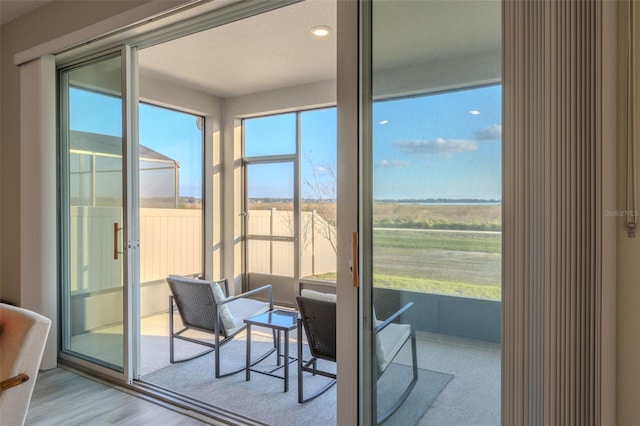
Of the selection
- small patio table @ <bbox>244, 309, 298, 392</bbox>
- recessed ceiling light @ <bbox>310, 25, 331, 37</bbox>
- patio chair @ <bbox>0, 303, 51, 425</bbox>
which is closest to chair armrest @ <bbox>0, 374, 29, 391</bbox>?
patio chair @ <bbox>0, 303, 51, 425</bbox>

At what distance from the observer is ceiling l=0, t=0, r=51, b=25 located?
2873mm

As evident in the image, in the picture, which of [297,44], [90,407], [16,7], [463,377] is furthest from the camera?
[297,44]

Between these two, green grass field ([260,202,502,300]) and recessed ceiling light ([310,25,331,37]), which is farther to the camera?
recessed ceiling light ([310,25,331,37])

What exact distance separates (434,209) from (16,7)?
11.1 ft

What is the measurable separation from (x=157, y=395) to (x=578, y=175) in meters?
2.66

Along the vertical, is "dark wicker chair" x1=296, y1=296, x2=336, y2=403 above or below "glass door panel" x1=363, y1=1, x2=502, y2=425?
below

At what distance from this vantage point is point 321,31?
10.4ft

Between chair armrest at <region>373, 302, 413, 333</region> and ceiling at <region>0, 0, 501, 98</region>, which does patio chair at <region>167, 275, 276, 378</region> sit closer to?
chair armrest at <region>373, 302, 413, 333</region>

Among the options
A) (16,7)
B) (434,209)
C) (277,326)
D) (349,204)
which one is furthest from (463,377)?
(16,7)

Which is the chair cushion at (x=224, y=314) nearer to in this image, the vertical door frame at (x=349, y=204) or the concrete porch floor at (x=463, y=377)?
the vertical door frame at (x=349, y=204)

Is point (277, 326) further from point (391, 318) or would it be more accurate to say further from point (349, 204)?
point (349, 204)

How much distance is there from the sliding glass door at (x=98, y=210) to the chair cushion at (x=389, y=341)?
6.37 feet

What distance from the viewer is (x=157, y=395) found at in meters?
2.61
